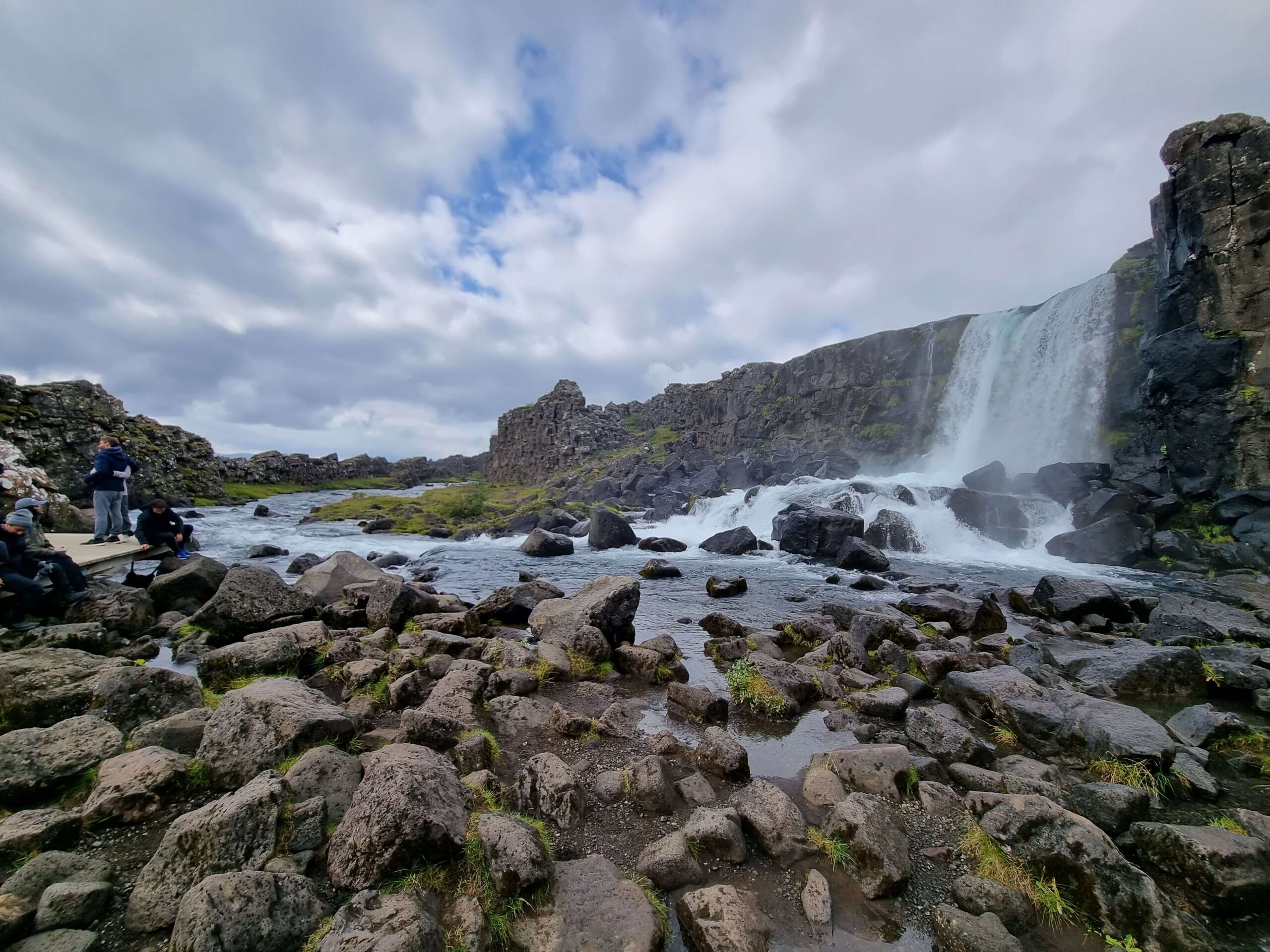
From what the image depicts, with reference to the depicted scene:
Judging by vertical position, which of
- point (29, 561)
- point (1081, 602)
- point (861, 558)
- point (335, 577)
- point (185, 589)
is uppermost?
point (29, 561)

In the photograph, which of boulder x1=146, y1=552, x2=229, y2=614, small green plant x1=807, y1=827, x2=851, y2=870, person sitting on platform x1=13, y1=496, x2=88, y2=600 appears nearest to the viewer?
small green plant x1=807, y1=827, x2=851, y2=870

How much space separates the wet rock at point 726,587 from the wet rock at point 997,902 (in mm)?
14877

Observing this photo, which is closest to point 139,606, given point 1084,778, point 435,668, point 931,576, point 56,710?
point 56,710

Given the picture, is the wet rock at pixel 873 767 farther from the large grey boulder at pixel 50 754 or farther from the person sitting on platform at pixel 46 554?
the person sitting on platform at pixel 46 554

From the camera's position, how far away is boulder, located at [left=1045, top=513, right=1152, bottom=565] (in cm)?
2642

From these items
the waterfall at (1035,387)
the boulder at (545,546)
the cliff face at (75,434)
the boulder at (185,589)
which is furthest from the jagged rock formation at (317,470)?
the waterfall at (1035,387)

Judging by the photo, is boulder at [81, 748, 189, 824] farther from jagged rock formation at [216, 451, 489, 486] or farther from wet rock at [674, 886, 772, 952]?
jagged rock formation at [216, 451, 489, 486]

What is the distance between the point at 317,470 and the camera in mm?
110750

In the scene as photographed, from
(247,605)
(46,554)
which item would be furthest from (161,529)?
(247,605)

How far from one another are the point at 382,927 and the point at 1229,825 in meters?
8.56

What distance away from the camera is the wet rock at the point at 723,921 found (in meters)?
4.25

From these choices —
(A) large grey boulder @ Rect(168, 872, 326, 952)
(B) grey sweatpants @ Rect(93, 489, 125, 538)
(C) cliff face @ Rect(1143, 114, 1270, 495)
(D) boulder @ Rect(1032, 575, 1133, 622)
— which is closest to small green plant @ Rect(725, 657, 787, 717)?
(A) large grey boulder @ Rect(168, 872, 326, 952)

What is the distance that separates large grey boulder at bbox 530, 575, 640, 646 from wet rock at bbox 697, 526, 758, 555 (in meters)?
19.1

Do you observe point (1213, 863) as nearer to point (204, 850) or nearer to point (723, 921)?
point (723, 921)
